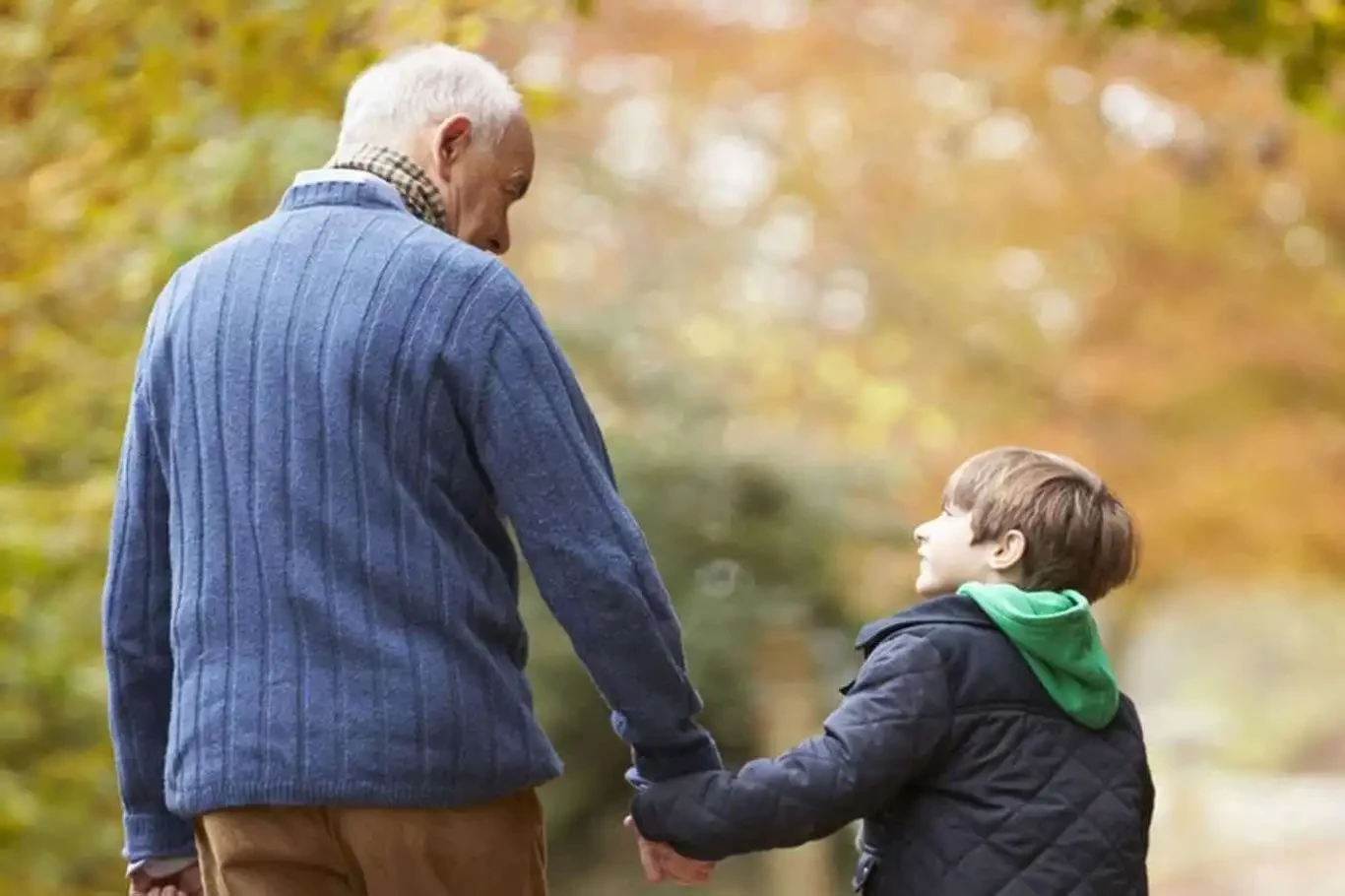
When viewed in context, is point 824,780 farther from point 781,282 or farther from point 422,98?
point 781,282

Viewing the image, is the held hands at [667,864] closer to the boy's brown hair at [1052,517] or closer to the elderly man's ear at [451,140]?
the boy's brown hair at [1052,517]

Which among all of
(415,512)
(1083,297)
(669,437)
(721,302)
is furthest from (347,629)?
(721,302)

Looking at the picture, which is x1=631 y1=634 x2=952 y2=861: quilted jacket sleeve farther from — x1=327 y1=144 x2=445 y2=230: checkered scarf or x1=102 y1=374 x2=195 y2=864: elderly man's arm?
x1=327 y1=144 x2=445 y2=230: checkered scarf

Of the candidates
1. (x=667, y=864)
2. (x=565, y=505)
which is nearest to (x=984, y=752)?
(x=667, y=864)

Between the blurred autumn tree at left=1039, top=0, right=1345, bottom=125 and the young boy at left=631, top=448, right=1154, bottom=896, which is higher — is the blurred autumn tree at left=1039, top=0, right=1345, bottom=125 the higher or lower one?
the higher one

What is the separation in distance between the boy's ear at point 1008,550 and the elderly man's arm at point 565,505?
0.45m

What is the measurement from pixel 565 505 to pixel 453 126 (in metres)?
0.48

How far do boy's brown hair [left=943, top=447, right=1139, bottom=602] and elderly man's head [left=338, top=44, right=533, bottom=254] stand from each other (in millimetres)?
675

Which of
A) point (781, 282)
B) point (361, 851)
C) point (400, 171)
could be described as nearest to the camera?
point (361, 851)

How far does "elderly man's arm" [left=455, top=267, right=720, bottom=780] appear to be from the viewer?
206 centimetres

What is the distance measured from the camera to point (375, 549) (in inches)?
79.0

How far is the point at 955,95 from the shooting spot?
29.9ft

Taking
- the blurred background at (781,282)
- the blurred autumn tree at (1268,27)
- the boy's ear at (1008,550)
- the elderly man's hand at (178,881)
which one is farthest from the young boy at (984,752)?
the blurred autumn tree at (1268,27)

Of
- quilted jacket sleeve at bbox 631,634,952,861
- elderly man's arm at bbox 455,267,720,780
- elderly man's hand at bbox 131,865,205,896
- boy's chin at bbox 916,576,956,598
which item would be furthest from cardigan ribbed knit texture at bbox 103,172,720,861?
boy's chin at bbox 916,576,956,598
